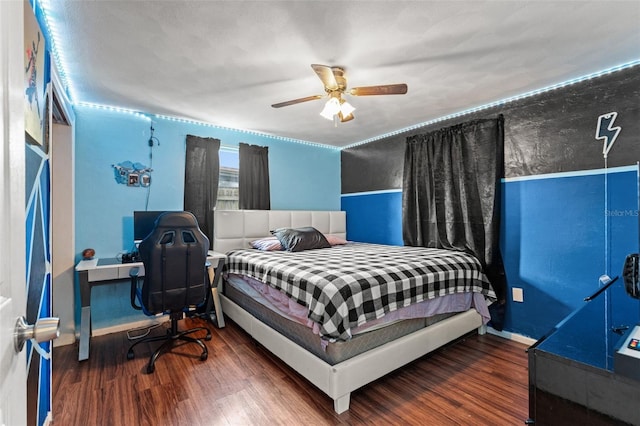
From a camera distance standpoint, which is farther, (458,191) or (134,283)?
(458,191)

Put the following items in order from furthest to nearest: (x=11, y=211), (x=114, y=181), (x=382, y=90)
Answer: (x=114, y=181), (x=382, y=90), (x=11, y=211)

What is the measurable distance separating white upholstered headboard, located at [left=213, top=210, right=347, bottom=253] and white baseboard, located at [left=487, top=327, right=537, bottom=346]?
242 centimetres

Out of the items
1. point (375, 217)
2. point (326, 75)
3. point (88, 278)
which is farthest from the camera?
point (375, 217)

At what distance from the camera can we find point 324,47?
2.01 meters

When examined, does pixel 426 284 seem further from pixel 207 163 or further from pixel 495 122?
pixel 207 163

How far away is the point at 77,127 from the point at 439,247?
4130 millimetres

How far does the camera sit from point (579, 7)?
163 cm

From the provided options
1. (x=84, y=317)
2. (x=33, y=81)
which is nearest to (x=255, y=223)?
(x=84, y=317)

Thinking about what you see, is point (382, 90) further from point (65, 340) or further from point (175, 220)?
point (65, 340)

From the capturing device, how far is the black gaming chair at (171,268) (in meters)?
2.23

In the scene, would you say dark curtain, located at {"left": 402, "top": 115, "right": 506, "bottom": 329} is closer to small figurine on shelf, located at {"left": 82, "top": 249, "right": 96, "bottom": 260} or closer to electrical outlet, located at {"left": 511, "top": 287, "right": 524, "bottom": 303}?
electrical outlet, located at {"left": 511, "top": 287, "right": 524, "bottom": 303}

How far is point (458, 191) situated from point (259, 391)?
9.18 feet

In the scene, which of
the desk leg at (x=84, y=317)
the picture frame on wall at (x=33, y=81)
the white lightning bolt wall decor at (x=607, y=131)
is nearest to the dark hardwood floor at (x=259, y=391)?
the desk leg at (x=84, y=317)

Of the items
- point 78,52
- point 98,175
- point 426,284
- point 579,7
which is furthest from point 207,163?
point 579,7
